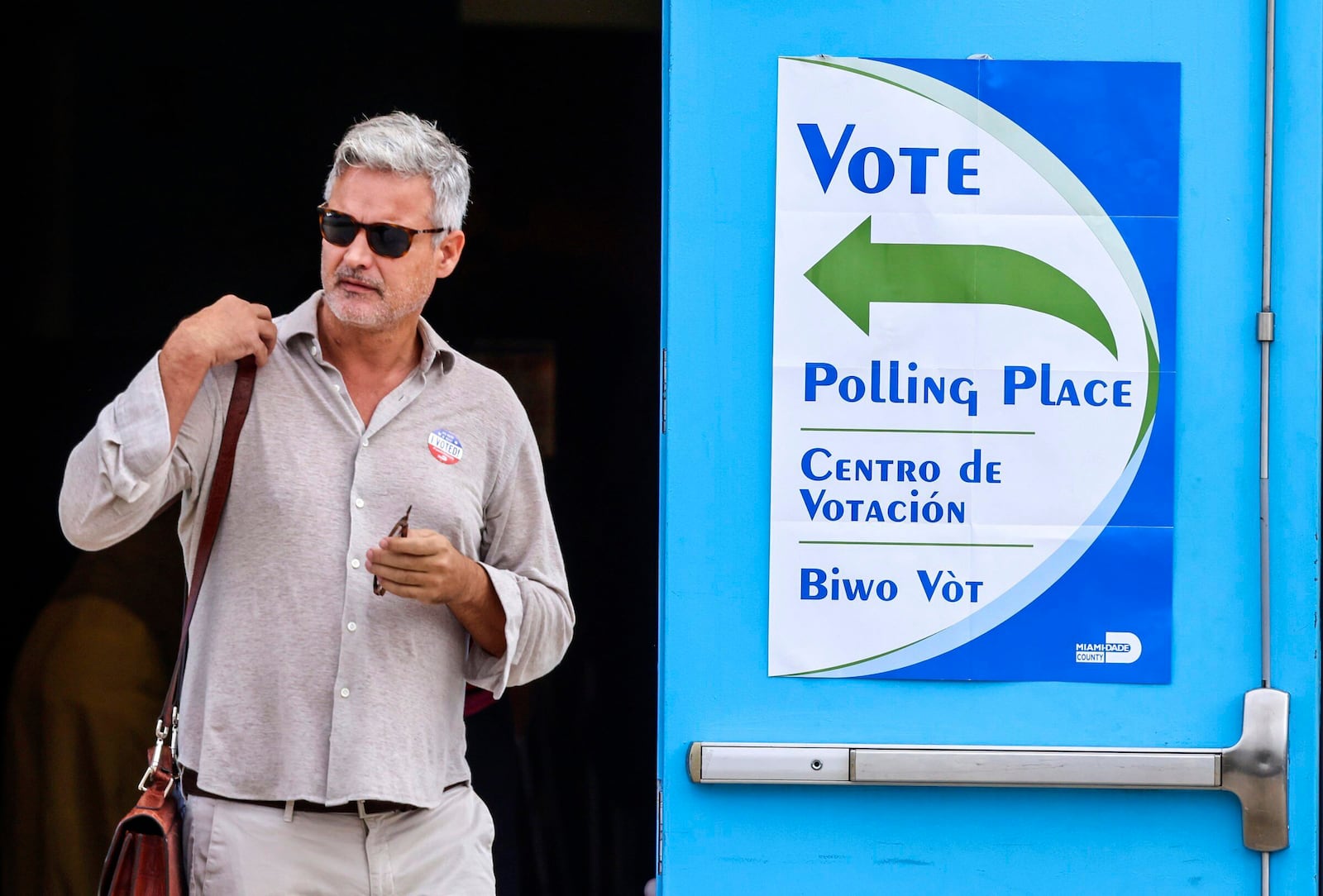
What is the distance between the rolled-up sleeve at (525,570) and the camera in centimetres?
235

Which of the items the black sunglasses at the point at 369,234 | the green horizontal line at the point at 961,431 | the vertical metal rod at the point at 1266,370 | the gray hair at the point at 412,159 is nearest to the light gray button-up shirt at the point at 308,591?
the black sunglasses at the point at 369,234

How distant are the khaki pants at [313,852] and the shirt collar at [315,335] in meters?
0.78

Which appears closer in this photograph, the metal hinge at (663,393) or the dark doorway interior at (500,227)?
the metal hinge at (663,393)

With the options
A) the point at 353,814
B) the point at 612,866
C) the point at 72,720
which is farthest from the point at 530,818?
the point at 72,720

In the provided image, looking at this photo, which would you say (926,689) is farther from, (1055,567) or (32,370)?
(32,370)

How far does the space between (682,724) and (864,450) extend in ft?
2.11

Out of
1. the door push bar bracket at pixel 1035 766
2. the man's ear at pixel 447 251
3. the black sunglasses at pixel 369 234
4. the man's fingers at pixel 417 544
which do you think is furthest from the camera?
the door push bar bracket at pixel 1035 766

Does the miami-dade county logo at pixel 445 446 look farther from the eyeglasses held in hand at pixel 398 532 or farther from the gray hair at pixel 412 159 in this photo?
the gray hair at pixel 412 159

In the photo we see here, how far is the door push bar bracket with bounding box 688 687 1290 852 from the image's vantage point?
2.57 m

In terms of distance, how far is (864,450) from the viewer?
2.60 metres

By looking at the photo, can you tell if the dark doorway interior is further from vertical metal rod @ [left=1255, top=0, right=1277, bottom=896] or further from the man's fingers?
vertical metal rod @ [left=1255, top=0, right=1277, bottom=896]

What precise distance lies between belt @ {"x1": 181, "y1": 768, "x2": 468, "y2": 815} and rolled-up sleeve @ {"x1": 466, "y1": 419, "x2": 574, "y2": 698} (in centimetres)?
27

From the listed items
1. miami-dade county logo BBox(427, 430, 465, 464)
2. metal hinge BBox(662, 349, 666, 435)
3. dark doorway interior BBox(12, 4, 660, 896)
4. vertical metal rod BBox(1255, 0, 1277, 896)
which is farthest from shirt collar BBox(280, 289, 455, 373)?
vertical metal rod BBox(1255, 0, 1277, 896)

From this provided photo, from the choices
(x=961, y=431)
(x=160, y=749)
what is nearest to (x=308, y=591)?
(x=160, y=749)
